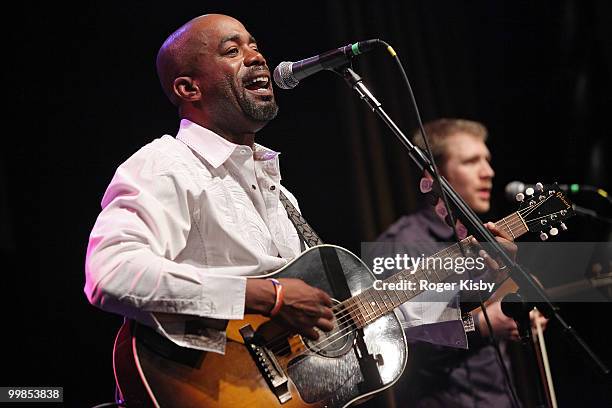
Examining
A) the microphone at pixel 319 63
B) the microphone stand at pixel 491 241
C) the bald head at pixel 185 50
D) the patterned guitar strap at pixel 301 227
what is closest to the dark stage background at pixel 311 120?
the bald head at pixel 185 50

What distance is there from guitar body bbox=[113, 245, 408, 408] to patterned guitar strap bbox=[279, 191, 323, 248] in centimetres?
25

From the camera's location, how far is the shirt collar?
2.58 m

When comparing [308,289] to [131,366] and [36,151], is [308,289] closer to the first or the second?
[131,366]

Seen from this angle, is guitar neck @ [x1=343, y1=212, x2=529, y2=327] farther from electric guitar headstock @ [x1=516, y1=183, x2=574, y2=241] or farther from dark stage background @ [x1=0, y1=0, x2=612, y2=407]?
dark stage background @ [x1=0, y1=0, x2=612, y2=407]

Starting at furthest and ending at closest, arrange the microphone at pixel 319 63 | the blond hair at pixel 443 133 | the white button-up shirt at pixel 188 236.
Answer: the blond hair at pixel 443 133, the microphone at pixel 319 63, the white button-up shirt at pixel 188 236

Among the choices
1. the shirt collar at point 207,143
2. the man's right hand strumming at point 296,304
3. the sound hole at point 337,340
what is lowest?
the sound hole at point 337,340

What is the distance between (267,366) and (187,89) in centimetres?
125

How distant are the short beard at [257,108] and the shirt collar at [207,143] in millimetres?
149

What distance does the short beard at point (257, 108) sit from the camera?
276 cm

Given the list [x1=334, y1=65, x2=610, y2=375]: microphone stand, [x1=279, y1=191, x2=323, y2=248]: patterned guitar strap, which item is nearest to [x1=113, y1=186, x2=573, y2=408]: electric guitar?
[x1=279, y1=191, x2=323, y2=248]: patterned guitar strap

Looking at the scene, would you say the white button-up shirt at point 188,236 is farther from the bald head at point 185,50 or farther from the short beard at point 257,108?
the bald head at point 185,50

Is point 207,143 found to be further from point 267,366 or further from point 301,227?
point 267,366

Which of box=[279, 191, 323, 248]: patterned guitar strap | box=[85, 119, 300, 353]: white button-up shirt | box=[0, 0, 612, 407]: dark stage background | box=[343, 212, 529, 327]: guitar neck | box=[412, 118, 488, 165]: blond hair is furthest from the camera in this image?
box=[412, 118, 488, 165]: blond hair

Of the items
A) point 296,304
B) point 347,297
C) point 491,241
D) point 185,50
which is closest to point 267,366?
point 296,304
